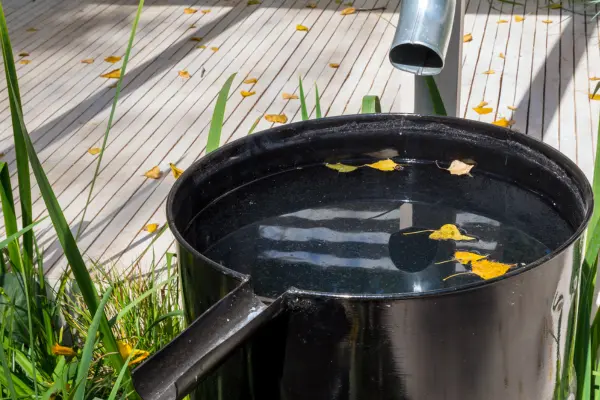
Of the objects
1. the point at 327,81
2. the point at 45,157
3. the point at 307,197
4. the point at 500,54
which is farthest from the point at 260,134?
the point at 500,54

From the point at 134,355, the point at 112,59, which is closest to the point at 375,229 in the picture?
the point at 134,355

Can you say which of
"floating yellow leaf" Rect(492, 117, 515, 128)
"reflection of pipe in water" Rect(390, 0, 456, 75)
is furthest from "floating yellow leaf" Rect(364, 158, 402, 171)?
"floating yellow leaf" Rect(492, 117, 515, 128)

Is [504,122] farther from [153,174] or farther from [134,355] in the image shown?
[134,355]

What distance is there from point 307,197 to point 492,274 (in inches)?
13.6

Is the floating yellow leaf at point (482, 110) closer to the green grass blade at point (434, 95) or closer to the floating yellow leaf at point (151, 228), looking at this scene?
the floating yellow leaf at point (151, 228)

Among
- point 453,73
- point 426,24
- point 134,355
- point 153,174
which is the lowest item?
point 134,355

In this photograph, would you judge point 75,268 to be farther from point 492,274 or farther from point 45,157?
point 45,157

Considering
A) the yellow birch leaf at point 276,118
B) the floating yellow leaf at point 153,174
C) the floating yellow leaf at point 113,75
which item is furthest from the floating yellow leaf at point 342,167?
the floating yellow leaf at point 113,75

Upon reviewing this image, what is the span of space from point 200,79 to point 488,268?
2988 millimetres

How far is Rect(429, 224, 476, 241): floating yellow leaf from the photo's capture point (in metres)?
1.23

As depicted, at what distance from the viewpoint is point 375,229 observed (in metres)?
1.28

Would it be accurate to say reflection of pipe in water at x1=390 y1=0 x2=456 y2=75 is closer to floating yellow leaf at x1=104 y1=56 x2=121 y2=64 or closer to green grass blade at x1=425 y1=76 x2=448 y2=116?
green grass blade at x1=425 y1=76 x2=448 y2=116

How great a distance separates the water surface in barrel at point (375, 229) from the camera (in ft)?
3.81

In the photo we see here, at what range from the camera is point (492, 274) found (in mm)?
1131
